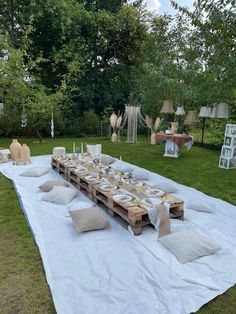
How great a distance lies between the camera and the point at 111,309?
1.90m

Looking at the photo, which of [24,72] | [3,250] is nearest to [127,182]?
[3,250]

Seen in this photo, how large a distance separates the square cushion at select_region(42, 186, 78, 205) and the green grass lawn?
16.9 inches

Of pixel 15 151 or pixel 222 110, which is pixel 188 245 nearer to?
pixel 222 110

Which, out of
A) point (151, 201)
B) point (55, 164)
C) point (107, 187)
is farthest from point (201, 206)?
point (55, 164)

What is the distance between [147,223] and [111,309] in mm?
1202

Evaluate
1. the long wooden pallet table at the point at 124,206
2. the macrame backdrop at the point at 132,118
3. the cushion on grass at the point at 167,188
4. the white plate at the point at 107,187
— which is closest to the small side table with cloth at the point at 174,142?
the macrame backdrop at the point at 132,118

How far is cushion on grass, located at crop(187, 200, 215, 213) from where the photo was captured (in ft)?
11.7

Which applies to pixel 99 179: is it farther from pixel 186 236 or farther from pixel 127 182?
pixel 186 236

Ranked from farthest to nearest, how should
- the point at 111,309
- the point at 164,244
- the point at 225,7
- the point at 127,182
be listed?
the point at 127,182 < the point at 164,244 < the point at 225,7 < the point at 111,309

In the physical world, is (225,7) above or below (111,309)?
above

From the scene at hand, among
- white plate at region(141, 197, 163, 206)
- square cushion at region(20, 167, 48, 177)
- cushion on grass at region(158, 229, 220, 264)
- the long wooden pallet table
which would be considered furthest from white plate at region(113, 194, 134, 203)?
square cushion at region(20, 167, 48, 177)

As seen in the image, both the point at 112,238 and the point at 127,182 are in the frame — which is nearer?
the point at 112,238

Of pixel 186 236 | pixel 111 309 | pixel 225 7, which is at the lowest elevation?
pixel 111 309

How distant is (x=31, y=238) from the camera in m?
2.87
